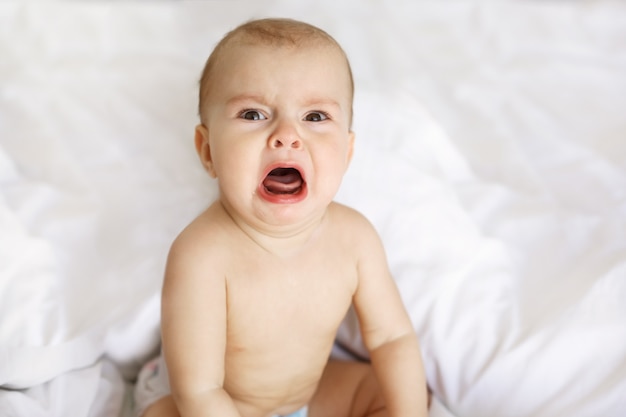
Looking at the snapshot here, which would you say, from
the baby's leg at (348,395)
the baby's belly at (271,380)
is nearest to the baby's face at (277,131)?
the baby's belly at (271,380)

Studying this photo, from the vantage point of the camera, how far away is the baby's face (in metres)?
0.84

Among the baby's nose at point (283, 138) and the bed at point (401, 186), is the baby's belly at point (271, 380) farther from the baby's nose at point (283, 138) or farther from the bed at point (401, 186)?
the baby's nose at point (283, 138)

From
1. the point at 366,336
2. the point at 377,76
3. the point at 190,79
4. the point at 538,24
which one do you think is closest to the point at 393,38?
the point at 377,76

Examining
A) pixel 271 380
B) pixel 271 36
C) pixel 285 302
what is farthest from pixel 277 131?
pixel 271 380

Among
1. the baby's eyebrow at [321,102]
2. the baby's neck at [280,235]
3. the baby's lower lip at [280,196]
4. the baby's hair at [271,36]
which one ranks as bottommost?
the baby's neck at [280,235]

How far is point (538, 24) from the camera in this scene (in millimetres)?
1780

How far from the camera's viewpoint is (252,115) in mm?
867

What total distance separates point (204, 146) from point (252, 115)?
0.11m

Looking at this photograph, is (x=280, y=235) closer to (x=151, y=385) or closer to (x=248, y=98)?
(x=248, y=98)

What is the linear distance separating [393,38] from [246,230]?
3.02 feet

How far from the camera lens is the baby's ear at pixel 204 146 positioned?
0.93 metres

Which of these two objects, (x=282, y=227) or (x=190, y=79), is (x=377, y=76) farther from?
(x=282, y=227)

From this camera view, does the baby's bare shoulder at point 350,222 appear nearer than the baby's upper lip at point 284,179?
No

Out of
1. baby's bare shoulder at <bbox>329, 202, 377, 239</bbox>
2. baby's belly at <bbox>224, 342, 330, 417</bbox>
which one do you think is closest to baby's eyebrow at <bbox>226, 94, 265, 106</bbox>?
baby's bare shoulder at <bbox>329, 202, 377, 239</bbox>
